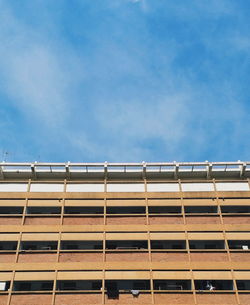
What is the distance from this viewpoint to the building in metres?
36.9

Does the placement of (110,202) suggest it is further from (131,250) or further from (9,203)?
(9,203)

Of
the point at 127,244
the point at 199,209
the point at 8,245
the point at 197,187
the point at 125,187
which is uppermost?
the point at 125,187

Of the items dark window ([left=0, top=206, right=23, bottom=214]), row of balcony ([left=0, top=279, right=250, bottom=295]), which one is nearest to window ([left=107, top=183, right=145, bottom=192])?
dark window ([left=0, top=206, right=23, bottom=214])

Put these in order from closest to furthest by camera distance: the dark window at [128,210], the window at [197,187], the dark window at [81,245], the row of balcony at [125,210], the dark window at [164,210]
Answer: the dark window at [81,245]
the row of balcony at [125,210]
the dark window at [164,210]
the dark window at [128,210]
the window at [197,187]

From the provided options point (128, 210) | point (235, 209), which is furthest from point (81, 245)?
point (235, 209)

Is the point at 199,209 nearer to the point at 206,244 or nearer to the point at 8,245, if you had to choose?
the point at 206,244

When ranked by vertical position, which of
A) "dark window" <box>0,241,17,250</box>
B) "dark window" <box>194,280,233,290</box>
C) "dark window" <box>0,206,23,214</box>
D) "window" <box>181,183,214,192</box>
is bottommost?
"dark window" <box>194,280,233,290</box>

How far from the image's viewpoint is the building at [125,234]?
121ft

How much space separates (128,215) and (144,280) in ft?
23.9

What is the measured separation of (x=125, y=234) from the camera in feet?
133

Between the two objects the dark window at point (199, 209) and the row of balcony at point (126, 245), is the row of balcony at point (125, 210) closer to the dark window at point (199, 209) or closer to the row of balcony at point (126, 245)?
the dark window at point (199, 209)

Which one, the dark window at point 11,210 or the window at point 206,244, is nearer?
the window at point 206,244

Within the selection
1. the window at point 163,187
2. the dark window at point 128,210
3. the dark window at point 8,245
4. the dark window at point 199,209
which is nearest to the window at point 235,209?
the dark window at point 199,209

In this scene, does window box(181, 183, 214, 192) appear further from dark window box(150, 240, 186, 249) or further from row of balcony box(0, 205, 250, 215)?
dark window box(150, 240, 186, 249)
